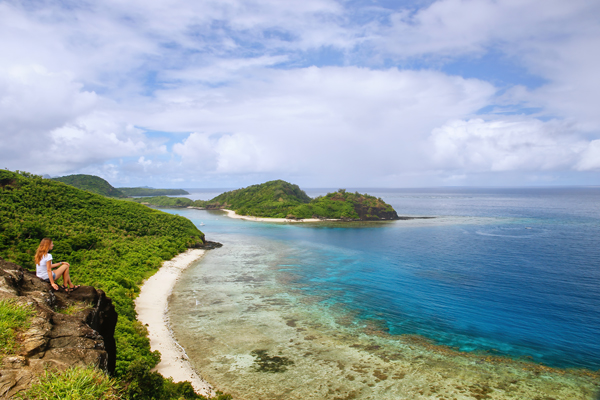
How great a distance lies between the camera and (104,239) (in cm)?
5809

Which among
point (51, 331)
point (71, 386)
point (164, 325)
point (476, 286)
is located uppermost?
point (51, 331)

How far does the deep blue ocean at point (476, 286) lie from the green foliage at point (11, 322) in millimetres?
32402

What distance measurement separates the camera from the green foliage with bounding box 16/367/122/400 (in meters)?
9.58

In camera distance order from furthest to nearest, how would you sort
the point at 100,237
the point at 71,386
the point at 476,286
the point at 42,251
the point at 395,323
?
the point at 100,237 < the point at 476,286 < the point at 395,323 < the point at 42,251 < the point at 71,386

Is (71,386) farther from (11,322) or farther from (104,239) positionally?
(104,239)

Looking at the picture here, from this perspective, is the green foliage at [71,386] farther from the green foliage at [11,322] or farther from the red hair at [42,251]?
the red hair at [42,251]

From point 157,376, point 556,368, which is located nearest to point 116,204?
point 157,376

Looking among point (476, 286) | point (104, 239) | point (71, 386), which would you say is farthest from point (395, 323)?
point (104, 239)

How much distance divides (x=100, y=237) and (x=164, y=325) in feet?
112

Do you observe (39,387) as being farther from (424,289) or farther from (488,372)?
(424,289)

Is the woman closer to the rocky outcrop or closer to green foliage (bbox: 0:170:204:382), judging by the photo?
the rocky outcrop

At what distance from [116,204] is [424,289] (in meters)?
81.6

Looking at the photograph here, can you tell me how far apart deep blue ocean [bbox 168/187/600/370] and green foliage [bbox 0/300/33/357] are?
32.4m

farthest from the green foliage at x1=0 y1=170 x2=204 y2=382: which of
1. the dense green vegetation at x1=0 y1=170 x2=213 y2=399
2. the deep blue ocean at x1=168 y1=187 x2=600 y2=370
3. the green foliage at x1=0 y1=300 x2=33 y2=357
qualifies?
the deep blue ocean at x1=168 y1=187 x2=600 y2=370
